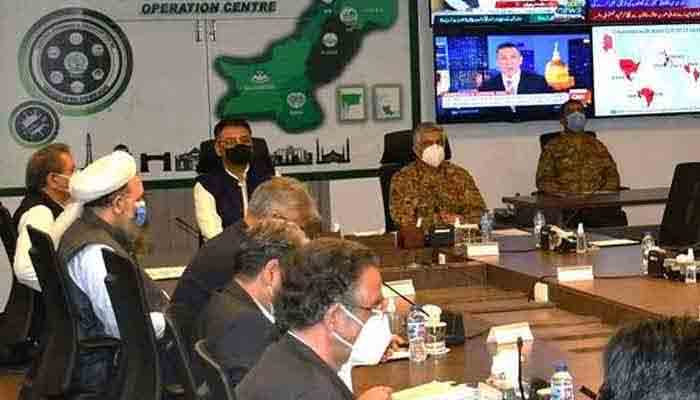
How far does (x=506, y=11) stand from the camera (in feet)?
30.3

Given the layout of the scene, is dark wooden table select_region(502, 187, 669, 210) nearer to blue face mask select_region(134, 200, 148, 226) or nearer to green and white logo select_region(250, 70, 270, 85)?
green and white logo select_region(250, 70, 270, 85)

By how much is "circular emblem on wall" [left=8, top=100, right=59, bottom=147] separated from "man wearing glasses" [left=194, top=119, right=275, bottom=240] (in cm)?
224

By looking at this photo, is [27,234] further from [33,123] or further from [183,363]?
[33,123]

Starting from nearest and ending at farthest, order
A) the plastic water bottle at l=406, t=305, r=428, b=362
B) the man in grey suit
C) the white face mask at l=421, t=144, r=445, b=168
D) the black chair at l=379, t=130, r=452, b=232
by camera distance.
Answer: the man in grey suit → the plastic water bottle at l=406, t=305, r=428, b=362 → the white face mask at l=421, t=144, r=445, b=168 → the black chair at l=379, t=130, r=452, b=232

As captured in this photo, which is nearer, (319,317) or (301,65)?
(319,317)

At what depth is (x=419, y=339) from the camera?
3.75 meters

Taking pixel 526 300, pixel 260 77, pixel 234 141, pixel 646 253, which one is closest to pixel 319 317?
pixel 526 300

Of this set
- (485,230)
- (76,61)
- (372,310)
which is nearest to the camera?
(372,310)

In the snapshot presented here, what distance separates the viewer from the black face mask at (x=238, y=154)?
22.5 ft

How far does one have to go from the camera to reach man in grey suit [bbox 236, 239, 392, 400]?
253cm

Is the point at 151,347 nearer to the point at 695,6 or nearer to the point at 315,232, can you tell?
the point at 315,232

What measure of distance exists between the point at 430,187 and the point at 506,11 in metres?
2.65

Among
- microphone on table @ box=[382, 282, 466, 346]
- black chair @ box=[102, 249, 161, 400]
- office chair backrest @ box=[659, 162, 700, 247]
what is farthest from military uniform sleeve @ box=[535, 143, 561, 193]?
black chair @ box=[102, 249, 161, 400]

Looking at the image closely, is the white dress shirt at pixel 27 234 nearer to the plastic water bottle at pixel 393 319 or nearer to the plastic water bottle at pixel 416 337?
the plastic water bottle at pixel 393 319
